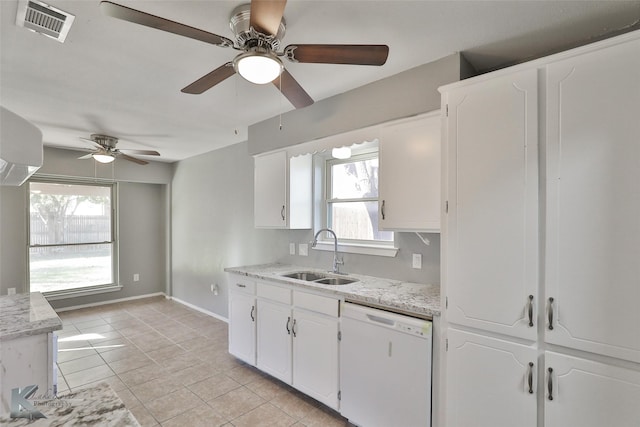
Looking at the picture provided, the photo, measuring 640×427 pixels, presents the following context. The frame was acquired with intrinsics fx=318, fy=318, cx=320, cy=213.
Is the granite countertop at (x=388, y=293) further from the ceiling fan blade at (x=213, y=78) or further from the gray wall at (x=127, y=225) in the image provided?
the gray wall at (x=127, y=225)

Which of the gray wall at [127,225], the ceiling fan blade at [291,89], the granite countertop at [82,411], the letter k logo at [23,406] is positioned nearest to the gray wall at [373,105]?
the ceiling fan blade at [291,89]

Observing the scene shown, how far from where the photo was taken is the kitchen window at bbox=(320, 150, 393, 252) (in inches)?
118

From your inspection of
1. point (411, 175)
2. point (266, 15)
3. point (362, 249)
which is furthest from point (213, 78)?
point (362, 249)

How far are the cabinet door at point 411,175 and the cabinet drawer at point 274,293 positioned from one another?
98 centimetres

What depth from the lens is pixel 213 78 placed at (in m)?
1.76

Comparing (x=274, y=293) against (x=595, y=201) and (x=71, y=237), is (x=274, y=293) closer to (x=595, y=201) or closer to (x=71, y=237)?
(x=595, y=201)

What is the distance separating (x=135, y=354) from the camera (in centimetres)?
345

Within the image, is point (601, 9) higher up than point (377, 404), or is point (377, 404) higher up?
point (601, 9)

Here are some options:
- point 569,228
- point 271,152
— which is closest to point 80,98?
point 271,152

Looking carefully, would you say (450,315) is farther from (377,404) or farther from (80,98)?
(80,98)

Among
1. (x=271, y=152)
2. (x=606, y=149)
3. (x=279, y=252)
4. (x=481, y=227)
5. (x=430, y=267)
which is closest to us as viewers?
(x=606, y=149)

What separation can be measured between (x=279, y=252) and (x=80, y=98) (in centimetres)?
236

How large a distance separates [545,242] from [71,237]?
20.2ft

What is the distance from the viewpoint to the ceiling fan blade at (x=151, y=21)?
46.1 inches
